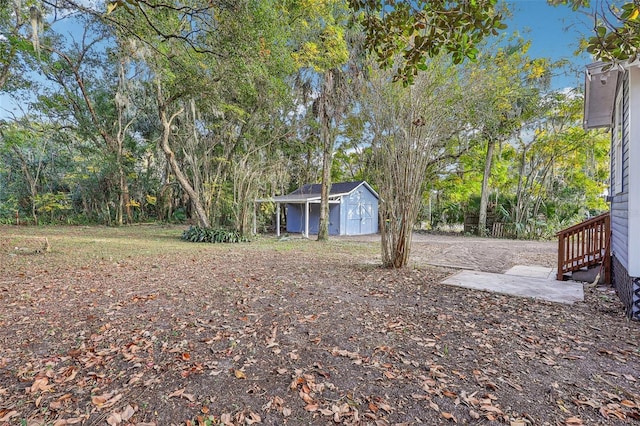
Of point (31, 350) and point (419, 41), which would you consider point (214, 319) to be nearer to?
point (31, 350)

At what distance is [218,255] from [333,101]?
22.2 feet

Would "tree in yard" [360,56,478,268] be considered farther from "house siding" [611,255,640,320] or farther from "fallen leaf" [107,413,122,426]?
"fallen leaf" [107,413,122,426]

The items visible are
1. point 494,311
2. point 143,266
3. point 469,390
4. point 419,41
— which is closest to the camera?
point 469,390

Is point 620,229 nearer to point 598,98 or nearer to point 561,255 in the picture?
point 561,255

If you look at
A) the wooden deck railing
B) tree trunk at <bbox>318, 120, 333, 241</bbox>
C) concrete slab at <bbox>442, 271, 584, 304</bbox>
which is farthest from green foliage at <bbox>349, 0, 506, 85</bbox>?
tree trunk at <bbox>318, 120, 333, 241</bbox>

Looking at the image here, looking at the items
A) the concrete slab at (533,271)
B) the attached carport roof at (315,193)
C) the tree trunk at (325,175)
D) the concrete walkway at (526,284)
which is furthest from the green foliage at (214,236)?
the concrete slab at (533,271)

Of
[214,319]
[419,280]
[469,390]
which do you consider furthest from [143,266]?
[469,390]

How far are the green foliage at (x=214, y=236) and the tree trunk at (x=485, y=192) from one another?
11102mm

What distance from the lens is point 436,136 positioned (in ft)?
18.7

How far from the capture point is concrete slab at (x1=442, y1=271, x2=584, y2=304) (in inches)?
174

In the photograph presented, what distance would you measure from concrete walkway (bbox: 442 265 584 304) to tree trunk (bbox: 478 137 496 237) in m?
9.53

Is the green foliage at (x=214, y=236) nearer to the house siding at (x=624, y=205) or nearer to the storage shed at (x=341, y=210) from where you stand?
the storage shed at (x=341, y=210)

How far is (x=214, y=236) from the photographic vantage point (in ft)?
36.5

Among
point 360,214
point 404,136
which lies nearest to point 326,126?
point 404,136
